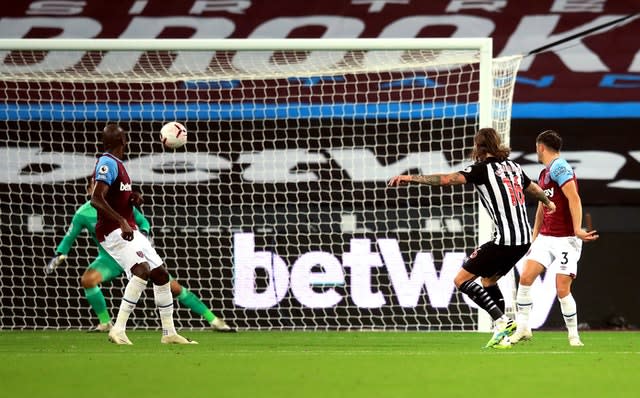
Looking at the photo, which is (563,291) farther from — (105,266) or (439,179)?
(105,266)

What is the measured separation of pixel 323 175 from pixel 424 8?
363 cm

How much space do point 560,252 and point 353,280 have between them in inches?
136

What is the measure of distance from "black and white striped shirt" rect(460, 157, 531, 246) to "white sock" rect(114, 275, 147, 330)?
8.32 ft

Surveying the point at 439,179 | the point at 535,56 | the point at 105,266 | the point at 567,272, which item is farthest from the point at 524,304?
the point at 535,56

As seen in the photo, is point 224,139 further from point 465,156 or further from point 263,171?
point 465,156

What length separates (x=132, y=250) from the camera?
8.67m

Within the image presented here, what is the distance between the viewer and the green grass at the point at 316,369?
528cm

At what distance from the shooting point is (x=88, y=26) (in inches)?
587

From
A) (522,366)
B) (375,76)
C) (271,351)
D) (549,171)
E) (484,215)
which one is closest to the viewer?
(522,366)

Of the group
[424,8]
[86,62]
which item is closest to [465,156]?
[424,8]

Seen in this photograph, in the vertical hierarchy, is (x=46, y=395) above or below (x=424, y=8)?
below

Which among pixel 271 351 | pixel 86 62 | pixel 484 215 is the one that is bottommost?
Result: pixel 271 351

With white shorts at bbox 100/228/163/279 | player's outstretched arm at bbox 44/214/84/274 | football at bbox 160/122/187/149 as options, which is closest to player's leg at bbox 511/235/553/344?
white shorts at bbox 100/228/163/279

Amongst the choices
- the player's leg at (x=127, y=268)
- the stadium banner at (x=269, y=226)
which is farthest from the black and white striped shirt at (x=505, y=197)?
the stadium banner at (x=269, y=226)
